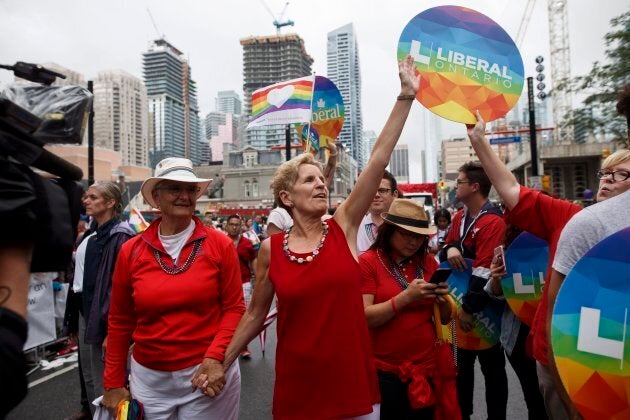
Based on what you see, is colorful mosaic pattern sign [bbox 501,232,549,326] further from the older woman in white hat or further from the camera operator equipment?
the camera operator equipment

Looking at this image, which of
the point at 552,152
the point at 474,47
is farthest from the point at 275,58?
the point at 474,47

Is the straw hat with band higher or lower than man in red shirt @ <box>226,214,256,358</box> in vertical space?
higher

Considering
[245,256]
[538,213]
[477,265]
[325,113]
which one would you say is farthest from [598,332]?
[245,256]

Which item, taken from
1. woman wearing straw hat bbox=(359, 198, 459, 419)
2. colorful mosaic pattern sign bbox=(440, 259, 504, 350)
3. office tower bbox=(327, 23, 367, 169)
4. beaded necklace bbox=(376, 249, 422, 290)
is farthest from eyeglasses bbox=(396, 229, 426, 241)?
office tower bbox=(327, 23, 367, 169)

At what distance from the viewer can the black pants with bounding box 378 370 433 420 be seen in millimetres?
2502

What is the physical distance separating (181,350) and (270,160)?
8489 cm

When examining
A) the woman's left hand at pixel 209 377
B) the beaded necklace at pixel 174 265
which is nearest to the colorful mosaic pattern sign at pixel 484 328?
the woman's left hand at pixel 209 377

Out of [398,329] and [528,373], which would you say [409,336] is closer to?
[398,329]

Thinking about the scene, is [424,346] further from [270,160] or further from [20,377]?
[270,160]

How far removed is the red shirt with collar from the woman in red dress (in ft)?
0.82

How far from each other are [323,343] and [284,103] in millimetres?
5160

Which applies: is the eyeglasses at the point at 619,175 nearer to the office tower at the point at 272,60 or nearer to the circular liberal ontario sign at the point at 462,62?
the circular liberal ontario sign at the point at 462,62

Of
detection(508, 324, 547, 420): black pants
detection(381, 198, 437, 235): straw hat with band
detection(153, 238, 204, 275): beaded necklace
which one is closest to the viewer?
detection(153, 238, 204, 275): beaded necklace

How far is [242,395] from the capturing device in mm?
4922
